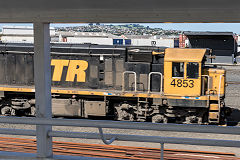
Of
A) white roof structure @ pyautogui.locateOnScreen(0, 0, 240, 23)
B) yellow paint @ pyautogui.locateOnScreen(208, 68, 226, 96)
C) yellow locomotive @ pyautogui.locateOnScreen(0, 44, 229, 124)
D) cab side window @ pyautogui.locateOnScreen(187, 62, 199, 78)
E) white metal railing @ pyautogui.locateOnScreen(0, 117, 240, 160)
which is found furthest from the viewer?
yellow paint @ pyautogui.locateOnScreen(208, 68, 226, 96)

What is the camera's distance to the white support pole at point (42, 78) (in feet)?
8.73

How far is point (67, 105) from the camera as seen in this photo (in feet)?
40.8

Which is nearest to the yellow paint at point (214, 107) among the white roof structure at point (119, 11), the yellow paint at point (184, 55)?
the yellow paint at point (184, 55)

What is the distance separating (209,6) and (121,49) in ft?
33.1

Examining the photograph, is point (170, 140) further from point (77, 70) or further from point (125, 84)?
point (77, 70)

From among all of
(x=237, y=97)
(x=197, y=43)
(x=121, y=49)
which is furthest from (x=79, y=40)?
(x=121, y=49)

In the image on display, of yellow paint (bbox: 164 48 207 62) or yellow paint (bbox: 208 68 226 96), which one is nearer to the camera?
yellow paint (bbox: 164 48 207 62)

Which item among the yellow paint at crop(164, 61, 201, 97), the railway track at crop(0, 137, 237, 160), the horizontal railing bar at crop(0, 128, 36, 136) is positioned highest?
the horizontal railing bar at crop(0, 128, 36, 136)

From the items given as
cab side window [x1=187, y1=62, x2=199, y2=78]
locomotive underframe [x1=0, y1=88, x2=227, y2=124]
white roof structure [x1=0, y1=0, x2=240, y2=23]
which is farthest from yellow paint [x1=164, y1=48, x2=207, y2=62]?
white roof structure [x1=0, y1=0, x2=240, y2=23]

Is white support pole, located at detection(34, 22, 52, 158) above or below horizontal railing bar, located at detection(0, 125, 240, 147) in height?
above

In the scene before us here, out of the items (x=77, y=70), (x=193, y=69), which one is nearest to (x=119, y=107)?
(x=77, y=70)

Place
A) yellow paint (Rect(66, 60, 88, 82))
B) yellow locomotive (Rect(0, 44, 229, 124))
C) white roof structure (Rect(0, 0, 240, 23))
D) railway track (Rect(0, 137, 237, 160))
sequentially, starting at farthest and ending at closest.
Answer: yellow paint (Rect(66, 60, 88, 82)) → yellow locomotive (Rect(0, 44, 229, 124)) → railway track (Rect(0, 137, 237, 160)) → white roof structure (Rect(0, 0, 240, 23))

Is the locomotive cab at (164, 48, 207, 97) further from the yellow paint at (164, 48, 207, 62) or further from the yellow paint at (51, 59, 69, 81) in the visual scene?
the yellow paint at (51, 59, 69, 81)

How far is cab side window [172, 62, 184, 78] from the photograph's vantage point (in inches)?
452
